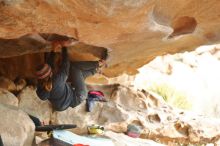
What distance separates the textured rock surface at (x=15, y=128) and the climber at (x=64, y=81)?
28.8 inches

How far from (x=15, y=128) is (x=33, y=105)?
247 cm

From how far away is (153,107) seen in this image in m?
9.99

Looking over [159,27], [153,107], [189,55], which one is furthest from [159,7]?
[189,55]

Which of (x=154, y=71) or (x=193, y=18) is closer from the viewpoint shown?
(x=193, y=18)

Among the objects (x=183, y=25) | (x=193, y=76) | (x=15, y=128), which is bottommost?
(x=15, y=128)

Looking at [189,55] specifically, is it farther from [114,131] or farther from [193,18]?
[193,18]

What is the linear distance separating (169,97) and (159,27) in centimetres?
895

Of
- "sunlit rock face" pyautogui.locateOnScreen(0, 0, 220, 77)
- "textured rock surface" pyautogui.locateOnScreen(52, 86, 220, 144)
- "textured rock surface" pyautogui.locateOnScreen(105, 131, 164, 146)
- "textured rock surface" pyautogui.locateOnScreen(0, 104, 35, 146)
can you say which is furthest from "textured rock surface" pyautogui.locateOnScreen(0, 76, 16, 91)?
"textured rock surface" pyautogui.locateOnScreen(105, 131, 164, 146)

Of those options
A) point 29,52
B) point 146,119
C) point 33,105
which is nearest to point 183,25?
point 29,52

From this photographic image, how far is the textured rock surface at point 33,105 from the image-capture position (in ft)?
26.7

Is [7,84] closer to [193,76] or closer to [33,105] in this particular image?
[33,105]

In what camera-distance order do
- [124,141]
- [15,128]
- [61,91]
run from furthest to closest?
[124,141]
[61,91]
[15,128]

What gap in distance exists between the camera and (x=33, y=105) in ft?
27.3

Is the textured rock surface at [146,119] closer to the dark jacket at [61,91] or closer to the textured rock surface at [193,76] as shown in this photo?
the dark jacket at [61,91]
